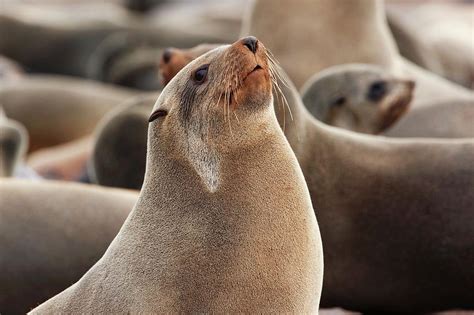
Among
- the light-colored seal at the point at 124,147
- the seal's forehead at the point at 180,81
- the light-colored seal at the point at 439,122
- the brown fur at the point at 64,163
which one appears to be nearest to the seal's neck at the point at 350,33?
the light-colored seal at the point at 439,122

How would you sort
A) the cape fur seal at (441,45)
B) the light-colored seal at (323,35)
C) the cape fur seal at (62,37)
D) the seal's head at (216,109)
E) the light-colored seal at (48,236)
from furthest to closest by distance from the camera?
1. the cape fur seal at (62,37)
2. the cape fur seal at (441,45)
3. the light-colored seal at (323,35)
4. the light-colored seal at (48,236)
5. the seal's head at (216,109)

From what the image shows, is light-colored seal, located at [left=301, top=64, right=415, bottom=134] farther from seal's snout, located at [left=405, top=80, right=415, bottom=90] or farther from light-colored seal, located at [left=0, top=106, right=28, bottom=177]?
light-colored seal, located at [left=0, top=106, right=28, bottom=177]

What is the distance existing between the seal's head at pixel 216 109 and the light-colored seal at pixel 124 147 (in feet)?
9.38

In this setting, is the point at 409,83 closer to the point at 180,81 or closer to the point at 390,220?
the point at 390,220

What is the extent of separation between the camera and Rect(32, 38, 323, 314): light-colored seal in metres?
4.45

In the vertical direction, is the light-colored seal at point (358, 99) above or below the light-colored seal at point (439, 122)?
above

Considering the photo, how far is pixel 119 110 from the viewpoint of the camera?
791 cm

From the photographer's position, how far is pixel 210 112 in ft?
14.8

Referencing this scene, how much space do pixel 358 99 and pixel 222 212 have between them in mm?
2801

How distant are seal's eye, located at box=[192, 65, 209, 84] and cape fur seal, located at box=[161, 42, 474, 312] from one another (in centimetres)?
128

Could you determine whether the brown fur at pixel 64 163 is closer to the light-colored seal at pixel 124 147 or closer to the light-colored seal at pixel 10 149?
the light-colored seal at pixel 10 149

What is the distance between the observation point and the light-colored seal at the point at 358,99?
23.4 feet

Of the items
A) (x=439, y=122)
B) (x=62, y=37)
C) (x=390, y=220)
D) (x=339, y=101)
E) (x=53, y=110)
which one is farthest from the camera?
Result: (x=62, y=37)

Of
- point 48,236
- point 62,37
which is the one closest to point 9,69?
point 62,37
